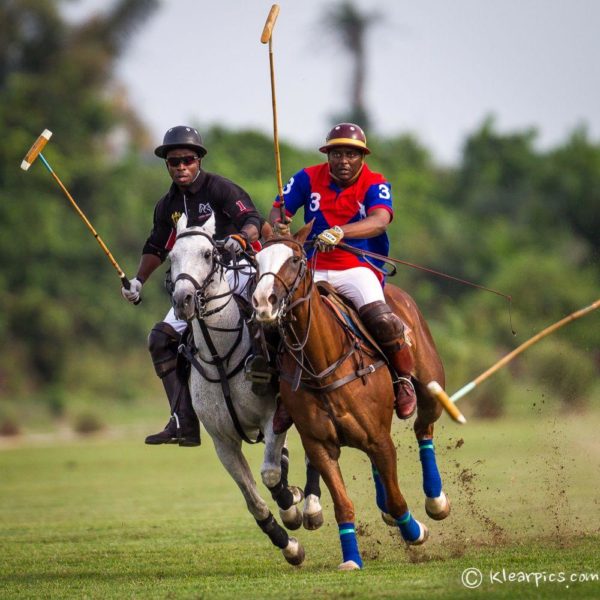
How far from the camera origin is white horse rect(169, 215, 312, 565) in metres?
11.0

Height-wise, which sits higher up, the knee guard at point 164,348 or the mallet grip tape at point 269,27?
the mallet grip tape at point 269,27

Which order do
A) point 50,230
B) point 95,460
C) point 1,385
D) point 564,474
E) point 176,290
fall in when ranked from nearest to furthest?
1. point 176,290
2. point 564,474
3. point 95,460
4. point 1,385
5. point 50,230

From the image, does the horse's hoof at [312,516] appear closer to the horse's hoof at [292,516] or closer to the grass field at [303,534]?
the horse's hoof at [292,516]

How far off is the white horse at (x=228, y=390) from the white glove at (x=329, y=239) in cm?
98

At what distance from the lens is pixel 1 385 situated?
1722 inches

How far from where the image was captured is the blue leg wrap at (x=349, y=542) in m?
10.6

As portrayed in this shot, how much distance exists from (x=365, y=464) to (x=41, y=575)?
36.3ft

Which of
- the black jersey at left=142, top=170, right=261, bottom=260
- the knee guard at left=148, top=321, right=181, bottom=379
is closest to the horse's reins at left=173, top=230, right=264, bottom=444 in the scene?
the knee guard at left=148, top=321, right=181, bottom=379

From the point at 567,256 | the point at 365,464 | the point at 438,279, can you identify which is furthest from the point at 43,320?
the point at 365,464

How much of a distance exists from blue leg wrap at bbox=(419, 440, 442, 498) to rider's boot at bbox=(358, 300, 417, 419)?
46.3 inches

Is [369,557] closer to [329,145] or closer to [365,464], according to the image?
[329,145]

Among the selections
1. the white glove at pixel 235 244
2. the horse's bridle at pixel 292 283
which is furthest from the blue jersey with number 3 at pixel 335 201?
the horse's bridle at pixel 292 283

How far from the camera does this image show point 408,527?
11.1 metres

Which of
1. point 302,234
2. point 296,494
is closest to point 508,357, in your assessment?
point 302,234
